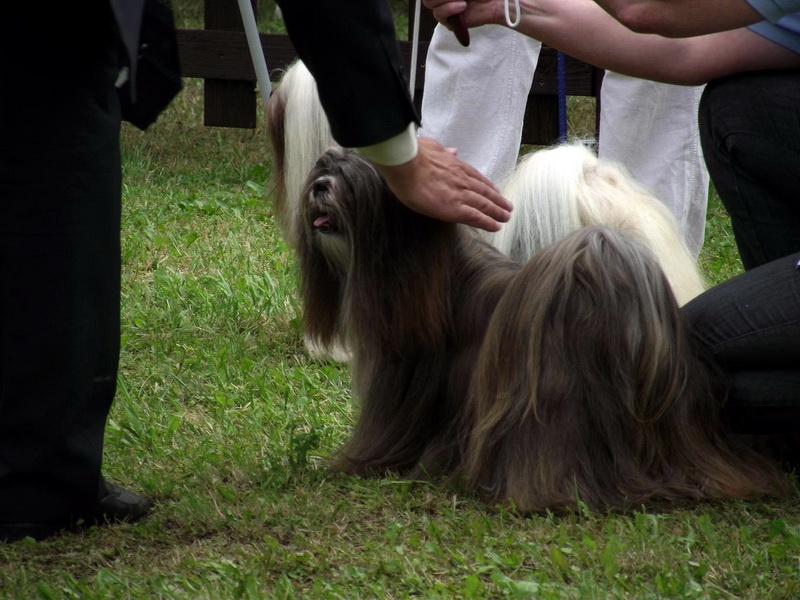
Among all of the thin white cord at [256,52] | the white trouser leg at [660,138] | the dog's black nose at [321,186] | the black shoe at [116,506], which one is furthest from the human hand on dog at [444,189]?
the white trouser leg at [660,138]

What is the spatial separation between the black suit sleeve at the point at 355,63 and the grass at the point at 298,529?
724 mm

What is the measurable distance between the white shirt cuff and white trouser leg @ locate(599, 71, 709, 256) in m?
1.78

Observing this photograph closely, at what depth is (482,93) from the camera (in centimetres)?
367

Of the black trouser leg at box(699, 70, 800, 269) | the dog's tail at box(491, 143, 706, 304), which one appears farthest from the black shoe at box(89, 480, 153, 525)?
the black trouser leg at box(699, 70, 800, 269)

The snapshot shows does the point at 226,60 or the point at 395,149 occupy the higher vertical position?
the point at 226,60

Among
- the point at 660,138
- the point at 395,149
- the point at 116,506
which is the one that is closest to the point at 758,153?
the point at 395,149

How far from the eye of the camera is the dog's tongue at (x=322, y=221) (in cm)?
232

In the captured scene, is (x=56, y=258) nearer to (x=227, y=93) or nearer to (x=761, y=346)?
(x=761, y=346)

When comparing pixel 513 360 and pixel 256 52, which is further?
pixel 256 52

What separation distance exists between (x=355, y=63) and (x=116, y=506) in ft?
3.17

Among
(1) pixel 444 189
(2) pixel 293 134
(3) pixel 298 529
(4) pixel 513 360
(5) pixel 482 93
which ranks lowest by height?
(3) pixel 298 529

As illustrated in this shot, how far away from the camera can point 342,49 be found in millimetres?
1992

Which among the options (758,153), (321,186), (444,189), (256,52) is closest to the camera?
(444,189)

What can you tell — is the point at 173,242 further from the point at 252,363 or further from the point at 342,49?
the point at 342,49
